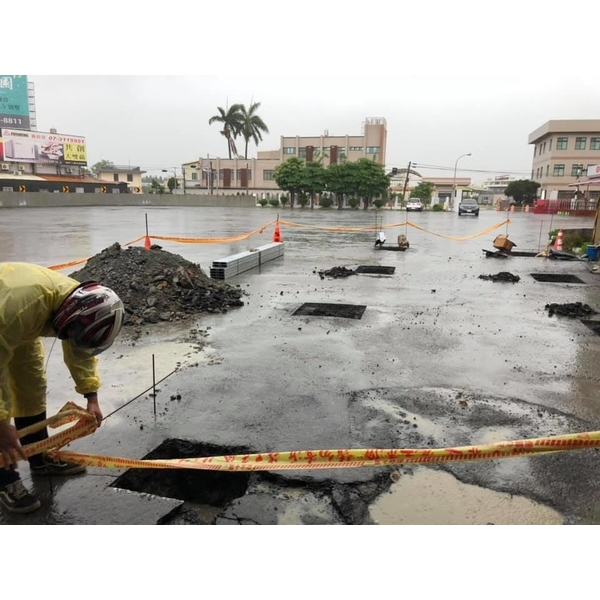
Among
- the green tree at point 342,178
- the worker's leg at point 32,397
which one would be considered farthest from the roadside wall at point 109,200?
the worker's leg at point 32,397

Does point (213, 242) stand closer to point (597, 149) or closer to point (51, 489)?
point (51, 489)

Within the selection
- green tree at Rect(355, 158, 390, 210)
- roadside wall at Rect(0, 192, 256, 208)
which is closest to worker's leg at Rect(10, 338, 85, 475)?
roadside wall at Rect(0, 192, 256, 208)

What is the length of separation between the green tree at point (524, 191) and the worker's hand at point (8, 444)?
266 ft

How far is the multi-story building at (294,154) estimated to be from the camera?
83375 millimetres

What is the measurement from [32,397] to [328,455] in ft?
6.68

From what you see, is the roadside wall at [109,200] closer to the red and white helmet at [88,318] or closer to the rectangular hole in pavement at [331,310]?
the rectangular hole in pavement at [331,310]

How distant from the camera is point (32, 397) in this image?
328 centimetres

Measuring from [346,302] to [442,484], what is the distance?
226 inches

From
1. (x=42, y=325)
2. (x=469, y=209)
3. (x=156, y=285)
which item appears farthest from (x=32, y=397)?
(x=469, y=209)

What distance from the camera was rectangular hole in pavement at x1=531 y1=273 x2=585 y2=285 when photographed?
37.8 feet

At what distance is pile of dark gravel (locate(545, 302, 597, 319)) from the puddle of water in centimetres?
592

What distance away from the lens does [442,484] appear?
132 inches

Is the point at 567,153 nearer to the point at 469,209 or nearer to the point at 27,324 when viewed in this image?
the point at 469,209

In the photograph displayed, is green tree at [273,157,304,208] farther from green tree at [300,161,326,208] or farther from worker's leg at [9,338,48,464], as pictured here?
worker's leg at [9,338,48,464]
